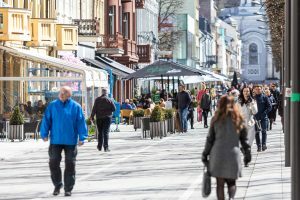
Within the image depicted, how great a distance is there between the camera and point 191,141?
36.0 m

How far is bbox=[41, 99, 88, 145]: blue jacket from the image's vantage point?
17.9m

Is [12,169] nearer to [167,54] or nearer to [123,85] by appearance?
[123,85]

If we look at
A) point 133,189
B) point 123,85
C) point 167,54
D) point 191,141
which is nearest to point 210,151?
point 133,189

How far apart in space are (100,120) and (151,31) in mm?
63153

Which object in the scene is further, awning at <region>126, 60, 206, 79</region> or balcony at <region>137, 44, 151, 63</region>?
balcony at <region>137, 44, 151, 63</region>

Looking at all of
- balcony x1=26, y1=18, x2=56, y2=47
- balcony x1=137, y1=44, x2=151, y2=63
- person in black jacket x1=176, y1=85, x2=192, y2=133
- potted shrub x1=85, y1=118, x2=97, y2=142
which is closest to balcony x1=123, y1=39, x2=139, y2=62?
balcony x1=137, y1=44, x2=151, y2=63

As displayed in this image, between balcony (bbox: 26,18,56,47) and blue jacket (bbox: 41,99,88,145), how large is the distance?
27.2m

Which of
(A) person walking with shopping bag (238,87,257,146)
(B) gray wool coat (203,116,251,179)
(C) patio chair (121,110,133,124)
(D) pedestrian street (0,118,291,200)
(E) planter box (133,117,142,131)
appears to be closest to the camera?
(B) gray wool coat (203,116,251,179)

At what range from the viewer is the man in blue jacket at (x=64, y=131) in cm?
1786

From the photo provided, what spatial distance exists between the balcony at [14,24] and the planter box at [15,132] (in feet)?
15.0

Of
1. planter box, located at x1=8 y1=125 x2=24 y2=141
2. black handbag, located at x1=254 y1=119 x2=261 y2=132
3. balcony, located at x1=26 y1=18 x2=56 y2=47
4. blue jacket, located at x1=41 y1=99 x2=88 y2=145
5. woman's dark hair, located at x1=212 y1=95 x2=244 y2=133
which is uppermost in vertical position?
balcony, located at x1=26 y1=18 x2=56 y2=47

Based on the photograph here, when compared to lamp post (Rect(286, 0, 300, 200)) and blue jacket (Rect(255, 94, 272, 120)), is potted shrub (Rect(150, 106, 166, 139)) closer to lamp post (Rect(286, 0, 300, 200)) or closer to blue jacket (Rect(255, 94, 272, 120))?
blue jacket (Rect(255, 94, 272, 120))

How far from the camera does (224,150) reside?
1364 cm

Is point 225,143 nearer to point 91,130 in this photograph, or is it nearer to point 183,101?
point 91,130
